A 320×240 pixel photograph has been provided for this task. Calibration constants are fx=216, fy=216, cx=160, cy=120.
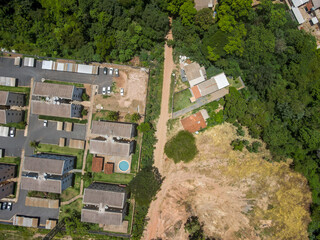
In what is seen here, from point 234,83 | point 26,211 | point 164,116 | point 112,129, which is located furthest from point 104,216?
point 234,83

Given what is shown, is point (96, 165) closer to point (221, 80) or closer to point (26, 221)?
point (26, 221)

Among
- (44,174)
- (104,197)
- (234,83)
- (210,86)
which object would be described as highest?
(234,83)

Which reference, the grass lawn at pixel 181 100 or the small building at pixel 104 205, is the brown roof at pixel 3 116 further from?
the grass lawn at pixel 181 100

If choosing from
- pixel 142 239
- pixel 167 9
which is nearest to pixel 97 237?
pixel 142 239

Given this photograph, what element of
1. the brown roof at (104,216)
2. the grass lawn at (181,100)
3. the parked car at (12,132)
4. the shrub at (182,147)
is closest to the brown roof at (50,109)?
the parked car at (12,132)

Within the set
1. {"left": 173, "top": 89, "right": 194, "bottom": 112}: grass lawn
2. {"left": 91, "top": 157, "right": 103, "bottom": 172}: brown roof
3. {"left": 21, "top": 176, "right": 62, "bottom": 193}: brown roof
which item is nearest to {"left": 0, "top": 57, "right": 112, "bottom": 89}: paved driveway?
{"left": 91, "top": 157, "right": 103, "bottom": 172}: brown roof

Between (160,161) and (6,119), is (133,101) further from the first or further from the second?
(6,119)

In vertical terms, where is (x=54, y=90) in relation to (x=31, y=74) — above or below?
below
